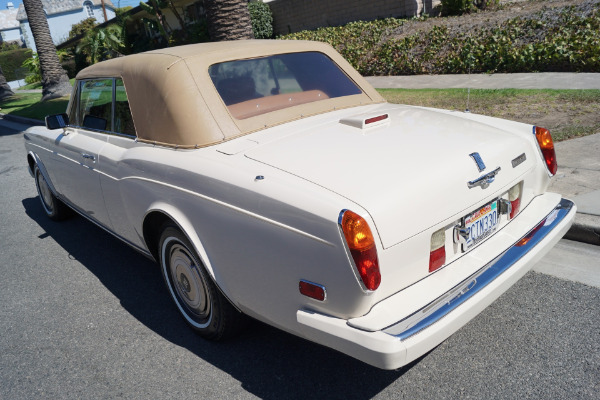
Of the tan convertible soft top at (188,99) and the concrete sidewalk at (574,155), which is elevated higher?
the tan convertible soft top at (188,99)

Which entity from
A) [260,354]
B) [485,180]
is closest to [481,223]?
[485,180]

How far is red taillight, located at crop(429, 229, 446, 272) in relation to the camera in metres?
2.47

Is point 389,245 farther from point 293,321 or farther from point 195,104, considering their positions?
point 195,104

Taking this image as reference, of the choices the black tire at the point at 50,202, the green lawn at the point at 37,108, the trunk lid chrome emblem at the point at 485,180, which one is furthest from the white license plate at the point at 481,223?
the green lawn at the point at 37,108

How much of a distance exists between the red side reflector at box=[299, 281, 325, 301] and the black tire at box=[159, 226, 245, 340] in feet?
2.52

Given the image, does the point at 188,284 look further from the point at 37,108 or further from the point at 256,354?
the point at 37,108

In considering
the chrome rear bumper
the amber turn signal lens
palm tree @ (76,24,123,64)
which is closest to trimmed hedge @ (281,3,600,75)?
the chrome rear bumper

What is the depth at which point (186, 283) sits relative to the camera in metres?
3.27

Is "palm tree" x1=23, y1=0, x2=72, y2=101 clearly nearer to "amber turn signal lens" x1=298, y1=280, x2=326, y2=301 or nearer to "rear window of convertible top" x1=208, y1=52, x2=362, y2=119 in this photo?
"rear window of convertible top" x1=208, y1=52, x2=362, y2=119

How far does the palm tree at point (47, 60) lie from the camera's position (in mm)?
19453

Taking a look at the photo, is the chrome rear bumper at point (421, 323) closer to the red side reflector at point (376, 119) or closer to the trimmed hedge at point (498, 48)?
the red side reflector at point (376, 119)

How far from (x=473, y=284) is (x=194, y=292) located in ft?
5.55

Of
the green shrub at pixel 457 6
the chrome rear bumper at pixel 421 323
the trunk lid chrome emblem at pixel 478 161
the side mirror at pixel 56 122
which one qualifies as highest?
the green shrub at pixel 457 6

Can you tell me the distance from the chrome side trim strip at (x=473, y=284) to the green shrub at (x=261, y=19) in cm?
2044
